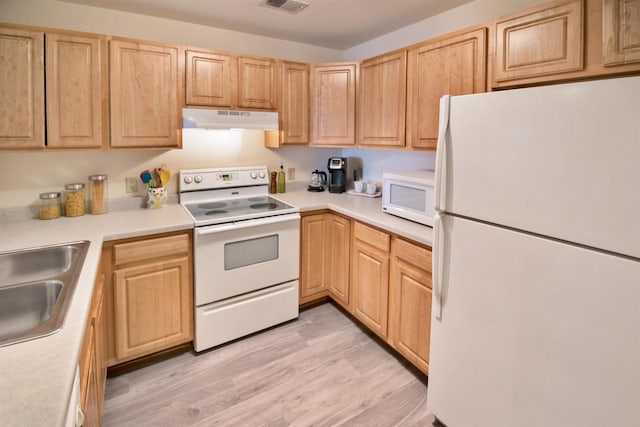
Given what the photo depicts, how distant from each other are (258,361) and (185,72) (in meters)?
1.99

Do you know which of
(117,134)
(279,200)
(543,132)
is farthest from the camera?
(279,200)

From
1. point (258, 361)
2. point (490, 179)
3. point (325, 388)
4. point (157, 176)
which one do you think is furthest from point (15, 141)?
point (490, 179)

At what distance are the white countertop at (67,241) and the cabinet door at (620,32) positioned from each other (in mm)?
1082

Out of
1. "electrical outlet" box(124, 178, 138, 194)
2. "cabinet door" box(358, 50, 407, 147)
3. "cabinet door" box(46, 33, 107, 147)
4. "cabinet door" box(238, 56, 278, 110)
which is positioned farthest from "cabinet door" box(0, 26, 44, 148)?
"cabinet door" box(358, 50, 407, 147)

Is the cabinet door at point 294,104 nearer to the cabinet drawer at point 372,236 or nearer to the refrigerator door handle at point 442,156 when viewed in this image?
the cabinet drawer at point 372,236

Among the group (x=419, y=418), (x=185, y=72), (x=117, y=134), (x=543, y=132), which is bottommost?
(x=419, y=418)

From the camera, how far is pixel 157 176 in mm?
2697

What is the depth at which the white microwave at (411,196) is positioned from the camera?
217 centimetres

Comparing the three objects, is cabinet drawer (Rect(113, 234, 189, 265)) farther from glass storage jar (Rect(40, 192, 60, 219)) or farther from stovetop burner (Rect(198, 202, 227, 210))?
glass storage jar (Rect(40, 192, 60, 219))

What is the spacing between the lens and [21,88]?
6.54 ft

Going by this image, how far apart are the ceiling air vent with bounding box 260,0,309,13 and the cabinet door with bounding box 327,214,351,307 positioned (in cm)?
148

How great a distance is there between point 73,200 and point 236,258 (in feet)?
3.60

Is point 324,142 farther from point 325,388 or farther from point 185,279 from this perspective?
point 325,388

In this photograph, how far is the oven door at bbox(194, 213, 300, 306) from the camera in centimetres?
237
